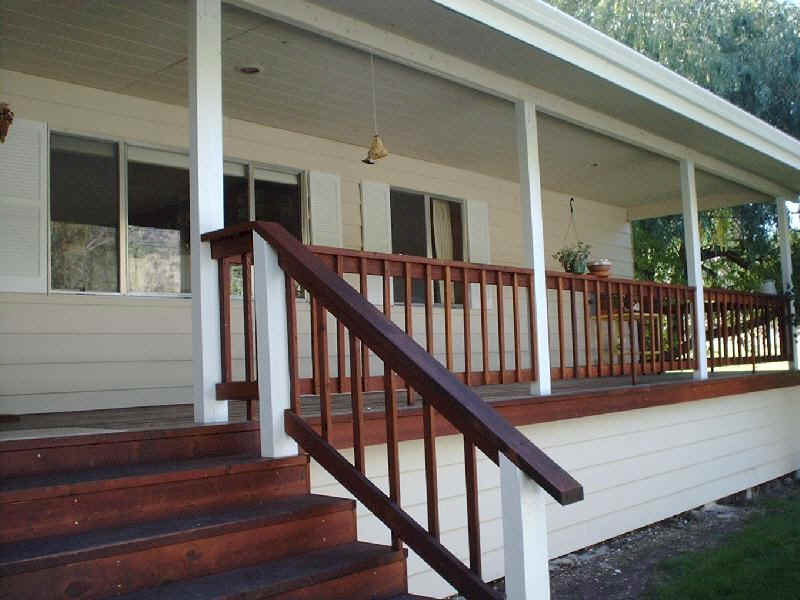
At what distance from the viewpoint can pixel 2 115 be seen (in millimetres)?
4621

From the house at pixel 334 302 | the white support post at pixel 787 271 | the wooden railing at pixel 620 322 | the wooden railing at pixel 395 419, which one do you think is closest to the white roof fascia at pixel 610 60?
the house at pixel 334 302

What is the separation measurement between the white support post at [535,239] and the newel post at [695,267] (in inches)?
93.1

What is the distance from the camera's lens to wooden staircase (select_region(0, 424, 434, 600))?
2496mm

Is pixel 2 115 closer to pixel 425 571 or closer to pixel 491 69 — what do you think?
pixel 491 69

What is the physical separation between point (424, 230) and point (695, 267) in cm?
256

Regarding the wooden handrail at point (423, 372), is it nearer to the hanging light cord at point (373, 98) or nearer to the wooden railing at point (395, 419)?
the wooden railing at point (395, 419)

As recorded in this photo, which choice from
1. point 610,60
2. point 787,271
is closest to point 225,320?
point 610,60

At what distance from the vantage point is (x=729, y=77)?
1711 cm

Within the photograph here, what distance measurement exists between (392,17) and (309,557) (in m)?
3.07

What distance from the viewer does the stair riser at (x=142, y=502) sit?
264cm

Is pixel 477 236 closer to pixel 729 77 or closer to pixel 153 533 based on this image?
pixel 153 533

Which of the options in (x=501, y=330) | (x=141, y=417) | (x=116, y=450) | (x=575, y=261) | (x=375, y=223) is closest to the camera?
(x=116, y=450)

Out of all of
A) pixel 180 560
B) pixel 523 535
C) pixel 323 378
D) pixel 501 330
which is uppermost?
pixel 501 330

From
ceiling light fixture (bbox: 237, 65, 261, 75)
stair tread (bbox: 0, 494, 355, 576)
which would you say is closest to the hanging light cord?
ceiling light fixture (bbox: 237, 65, 261, 75)
